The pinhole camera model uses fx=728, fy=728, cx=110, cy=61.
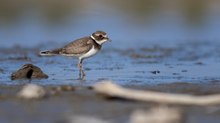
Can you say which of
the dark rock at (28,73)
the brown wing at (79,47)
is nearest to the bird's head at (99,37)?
the brown wing at (79,47)

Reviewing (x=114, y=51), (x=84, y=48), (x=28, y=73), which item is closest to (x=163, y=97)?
(x=28, y=73)

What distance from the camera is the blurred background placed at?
19602 mm

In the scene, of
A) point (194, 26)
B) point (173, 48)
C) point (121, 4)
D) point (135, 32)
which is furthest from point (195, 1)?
point (173, 48)

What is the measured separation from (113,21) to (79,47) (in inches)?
430

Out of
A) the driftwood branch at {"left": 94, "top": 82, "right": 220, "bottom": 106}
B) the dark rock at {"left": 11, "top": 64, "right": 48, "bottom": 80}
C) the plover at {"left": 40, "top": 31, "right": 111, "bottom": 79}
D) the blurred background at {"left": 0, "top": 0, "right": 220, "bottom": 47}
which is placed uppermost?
the blurred background at {"left": 0, "top": 0, "right": 220, "bottom": 47}

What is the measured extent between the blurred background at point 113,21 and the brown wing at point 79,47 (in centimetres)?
507

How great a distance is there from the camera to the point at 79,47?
42.0ft

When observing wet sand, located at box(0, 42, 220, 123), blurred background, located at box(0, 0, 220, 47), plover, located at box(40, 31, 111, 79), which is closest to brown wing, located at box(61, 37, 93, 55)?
plover, located at box(40, 31, 111, 79)

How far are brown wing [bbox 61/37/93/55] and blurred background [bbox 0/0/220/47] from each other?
200 inches

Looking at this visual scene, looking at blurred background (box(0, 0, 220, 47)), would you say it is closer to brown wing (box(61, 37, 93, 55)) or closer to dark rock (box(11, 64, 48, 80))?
brown wing (box(61, 37, 93, 55))

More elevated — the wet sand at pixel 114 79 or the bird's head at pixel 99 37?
the bird's head at pixel 99 37

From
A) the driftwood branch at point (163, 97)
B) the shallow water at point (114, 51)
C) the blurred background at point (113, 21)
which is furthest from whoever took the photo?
the blurred background at point (113, 21)

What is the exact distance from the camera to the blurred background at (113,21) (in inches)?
772

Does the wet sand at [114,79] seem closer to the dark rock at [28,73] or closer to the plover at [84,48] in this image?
the dark rock at [28,73]
